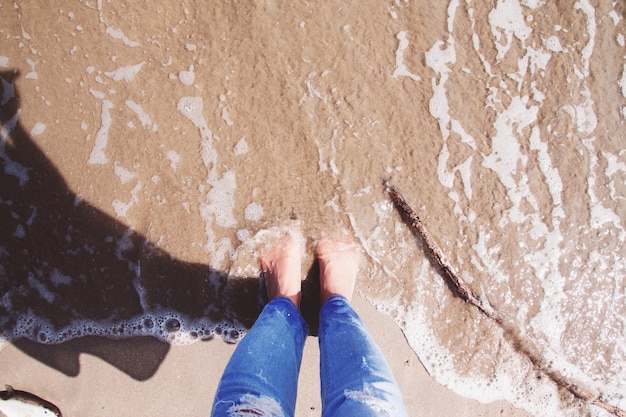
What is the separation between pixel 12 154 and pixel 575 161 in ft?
10.2

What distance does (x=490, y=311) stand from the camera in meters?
2.31

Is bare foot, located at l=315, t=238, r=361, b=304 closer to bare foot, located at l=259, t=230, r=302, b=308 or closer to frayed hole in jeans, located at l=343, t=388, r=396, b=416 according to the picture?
bare foot, located at l=259, t=230, r=302, b=308

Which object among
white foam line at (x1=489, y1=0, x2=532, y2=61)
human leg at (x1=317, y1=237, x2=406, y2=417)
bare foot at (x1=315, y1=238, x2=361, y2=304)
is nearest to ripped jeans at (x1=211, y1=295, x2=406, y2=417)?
human leg at (x1=317, y1=237, x2=406, y2=417)

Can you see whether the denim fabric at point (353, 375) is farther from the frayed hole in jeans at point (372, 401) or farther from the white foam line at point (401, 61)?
the white foam line at point (401, 61)

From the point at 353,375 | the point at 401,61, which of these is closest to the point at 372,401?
the point at 353,375

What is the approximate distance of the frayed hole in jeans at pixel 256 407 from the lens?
4.78ft

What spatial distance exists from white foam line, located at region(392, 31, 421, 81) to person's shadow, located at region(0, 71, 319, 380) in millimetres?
1478

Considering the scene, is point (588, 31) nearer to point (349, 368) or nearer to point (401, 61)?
point (401, 61)

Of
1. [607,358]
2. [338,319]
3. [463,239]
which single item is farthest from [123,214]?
[607,358]

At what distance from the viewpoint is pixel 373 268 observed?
231cm

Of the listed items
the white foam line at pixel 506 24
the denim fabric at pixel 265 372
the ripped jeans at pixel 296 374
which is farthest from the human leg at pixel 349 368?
the white foam line at pixel 506 24

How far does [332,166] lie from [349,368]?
1.07m

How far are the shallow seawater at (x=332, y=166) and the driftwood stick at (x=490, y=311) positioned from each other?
35mm

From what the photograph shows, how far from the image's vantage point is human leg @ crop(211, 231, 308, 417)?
151 cm
